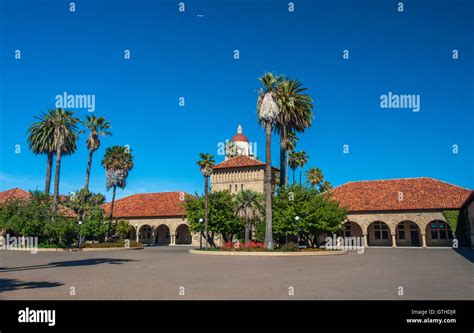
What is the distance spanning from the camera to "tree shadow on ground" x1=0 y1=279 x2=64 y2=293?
12337 mm

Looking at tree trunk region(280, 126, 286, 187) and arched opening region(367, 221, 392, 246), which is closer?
tree trunk region(280, 126, 286, 187)

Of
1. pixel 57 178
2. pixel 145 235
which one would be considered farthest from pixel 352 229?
pixel 57 178

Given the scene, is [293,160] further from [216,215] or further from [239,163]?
[216,215]

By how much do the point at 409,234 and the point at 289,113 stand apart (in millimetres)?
22833

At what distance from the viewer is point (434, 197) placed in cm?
4403

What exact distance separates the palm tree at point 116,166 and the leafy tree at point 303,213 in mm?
24497

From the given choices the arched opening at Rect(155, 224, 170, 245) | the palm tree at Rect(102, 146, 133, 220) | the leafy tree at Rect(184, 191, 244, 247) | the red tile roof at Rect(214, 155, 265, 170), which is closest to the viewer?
the leafy tree at Rect(184, 191, 244, 247)

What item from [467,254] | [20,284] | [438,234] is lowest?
[467,254]

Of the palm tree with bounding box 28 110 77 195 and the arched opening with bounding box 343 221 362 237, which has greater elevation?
the palm tree with bounding box 28 110 77 195

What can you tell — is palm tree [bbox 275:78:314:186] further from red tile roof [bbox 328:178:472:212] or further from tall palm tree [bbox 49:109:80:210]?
tall palm tree [bbox 49:109:80:210]

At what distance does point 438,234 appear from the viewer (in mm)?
45125

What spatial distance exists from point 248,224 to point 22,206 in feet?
83.4

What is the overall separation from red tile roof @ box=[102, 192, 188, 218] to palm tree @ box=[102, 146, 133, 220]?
9125mm

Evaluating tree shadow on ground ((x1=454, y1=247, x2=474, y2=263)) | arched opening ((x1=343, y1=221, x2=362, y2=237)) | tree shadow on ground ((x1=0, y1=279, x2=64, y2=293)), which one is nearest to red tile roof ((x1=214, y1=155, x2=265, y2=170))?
arched opening ((x1=343, y1=221, x2=362, y2=237))
